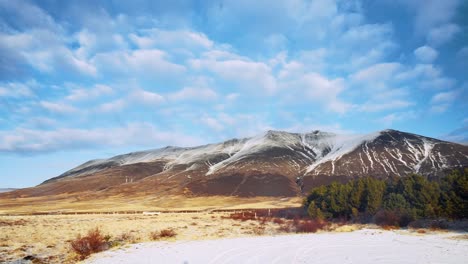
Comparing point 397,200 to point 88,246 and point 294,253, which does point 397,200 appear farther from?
point 88,246

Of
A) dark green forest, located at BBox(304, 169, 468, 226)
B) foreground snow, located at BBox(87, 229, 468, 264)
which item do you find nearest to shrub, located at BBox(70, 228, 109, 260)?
foreground snow, located at BBox(87, 229, 468, 264)

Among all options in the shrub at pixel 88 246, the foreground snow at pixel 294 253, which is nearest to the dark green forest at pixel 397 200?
the foreground snow at pixel 294 253

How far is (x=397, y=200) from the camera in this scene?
49.4m

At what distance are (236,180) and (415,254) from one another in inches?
6531

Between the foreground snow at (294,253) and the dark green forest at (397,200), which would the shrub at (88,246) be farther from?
the dark green forest at (397,200)

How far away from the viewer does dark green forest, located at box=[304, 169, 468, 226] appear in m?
42.8

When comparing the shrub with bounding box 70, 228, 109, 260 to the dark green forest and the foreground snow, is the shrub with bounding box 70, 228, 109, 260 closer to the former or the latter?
the foreground snow

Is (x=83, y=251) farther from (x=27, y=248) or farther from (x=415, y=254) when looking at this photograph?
(x=415, y=254)

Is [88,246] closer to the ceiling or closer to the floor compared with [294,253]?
closer to the ceiling

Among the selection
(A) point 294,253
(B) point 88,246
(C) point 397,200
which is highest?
(C) point 397,200

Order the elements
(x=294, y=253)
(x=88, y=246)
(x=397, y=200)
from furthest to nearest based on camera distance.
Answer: (x=397, y=200), (x=88, y=246), (x=294, y=253)

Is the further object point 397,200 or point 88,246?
point 397,200

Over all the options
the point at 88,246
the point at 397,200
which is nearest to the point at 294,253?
the point at 88,246

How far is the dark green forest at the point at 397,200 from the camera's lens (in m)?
42.8
